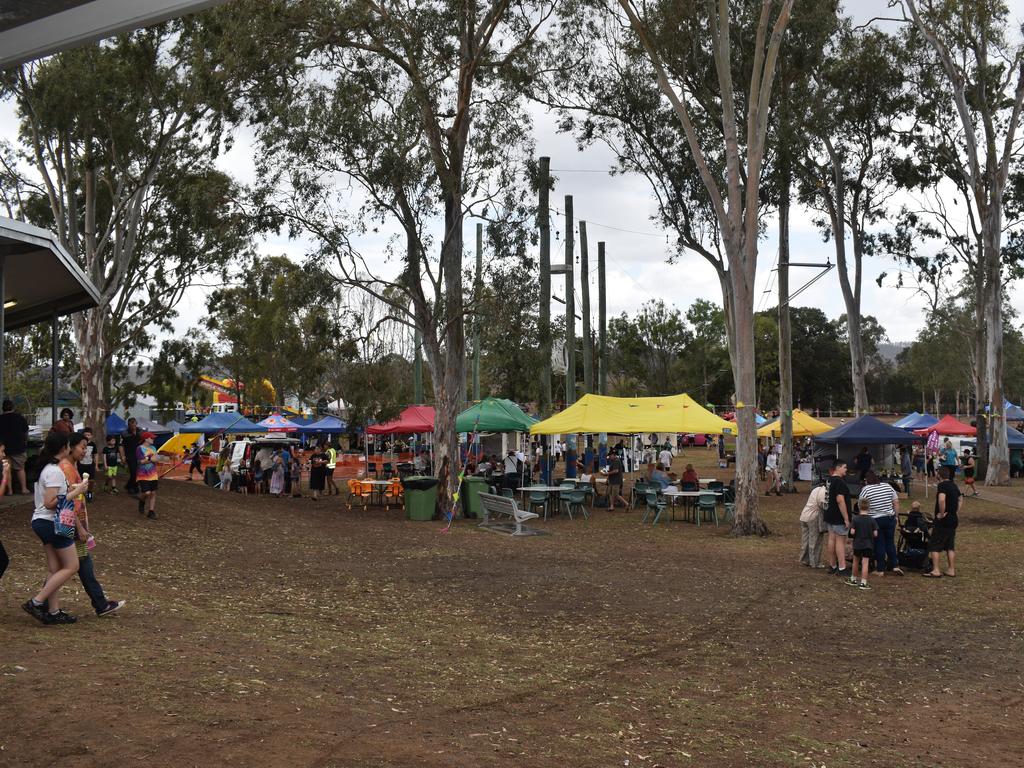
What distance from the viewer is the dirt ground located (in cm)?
541

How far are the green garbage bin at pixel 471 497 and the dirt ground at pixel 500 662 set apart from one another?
6.52m

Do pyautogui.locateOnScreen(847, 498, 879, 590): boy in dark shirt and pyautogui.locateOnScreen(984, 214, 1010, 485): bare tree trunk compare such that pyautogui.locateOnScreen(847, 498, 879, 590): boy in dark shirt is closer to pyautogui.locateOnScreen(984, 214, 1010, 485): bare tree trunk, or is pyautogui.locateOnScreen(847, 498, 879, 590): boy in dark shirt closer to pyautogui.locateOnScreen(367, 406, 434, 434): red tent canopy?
pyautogui.locateOnScreen(367, 406, 434, 434): red tent canopy

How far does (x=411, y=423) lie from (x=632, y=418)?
9.40 metres

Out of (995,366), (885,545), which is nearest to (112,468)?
(885,545)

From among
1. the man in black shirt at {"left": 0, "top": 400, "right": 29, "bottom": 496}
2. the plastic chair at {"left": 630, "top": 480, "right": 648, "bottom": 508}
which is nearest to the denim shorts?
the man in black shirt at {"left": 0, "top": 400, "right": 29, "bottom": 496}

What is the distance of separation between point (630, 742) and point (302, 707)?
79.7 inches

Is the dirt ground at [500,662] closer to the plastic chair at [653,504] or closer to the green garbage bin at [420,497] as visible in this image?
the plastic chair at [653,504]

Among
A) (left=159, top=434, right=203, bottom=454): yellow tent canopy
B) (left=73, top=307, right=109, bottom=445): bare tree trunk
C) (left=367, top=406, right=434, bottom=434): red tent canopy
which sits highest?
(left=73, top=307, right=109, bottom=445): bare tree trunk

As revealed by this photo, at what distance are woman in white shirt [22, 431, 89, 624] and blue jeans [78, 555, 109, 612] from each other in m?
0.27

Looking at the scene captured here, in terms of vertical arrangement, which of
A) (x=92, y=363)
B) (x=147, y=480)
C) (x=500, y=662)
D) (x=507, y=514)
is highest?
(x=92, y=363)

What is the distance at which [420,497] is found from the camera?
21125mm

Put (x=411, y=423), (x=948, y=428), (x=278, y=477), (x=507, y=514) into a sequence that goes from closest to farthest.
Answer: (x=507, y=514) < (x=278, y=477) < (x=411, y=423) < (x=948, y=428)

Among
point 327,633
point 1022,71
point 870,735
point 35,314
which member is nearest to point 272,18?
point 35,314

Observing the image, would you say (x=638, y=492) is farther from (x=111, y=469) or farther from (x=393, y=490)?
(x=111, y=469)
